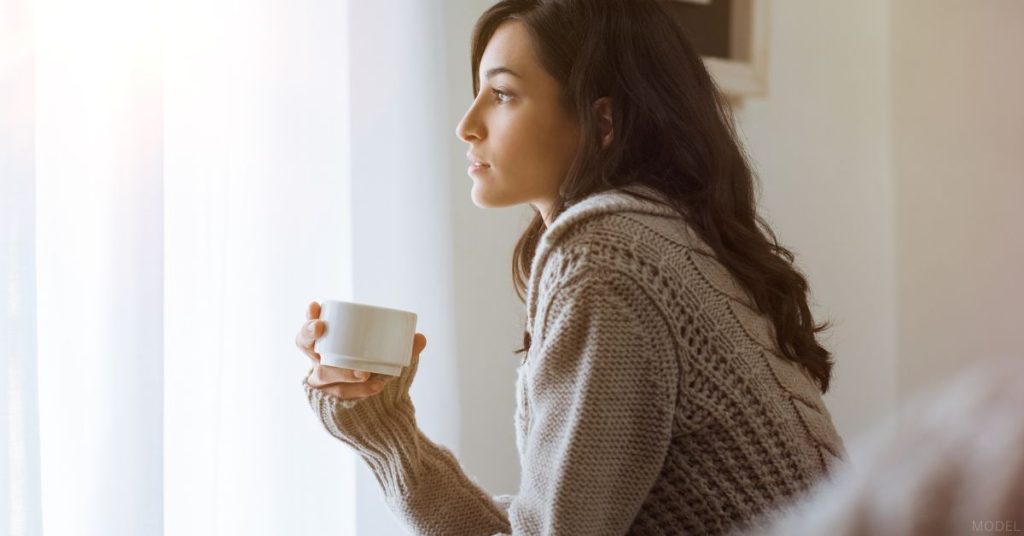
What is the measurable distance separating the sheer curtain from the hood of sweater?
0.38 m

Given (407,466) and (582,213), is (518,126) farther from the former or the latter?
(407,466)

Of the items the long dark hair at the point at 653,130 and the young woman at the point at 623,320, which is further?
the long dark hair at the point at 653,130

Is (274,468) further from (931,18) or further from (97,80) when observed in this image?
(931,18)

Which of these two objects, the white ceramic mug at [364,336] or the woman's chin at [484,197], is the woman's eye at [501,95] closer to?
the woman's chin at [484,197]

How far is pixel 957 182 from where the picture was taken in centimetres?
204

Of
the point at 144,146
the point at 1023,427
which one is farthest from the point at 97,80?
the point at 1023,427

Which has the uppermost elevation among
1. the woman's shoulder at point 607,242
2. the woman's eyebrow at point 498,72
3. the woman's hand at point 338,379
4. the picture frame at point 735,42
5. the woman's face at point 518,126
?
the picture frame at point 735,42

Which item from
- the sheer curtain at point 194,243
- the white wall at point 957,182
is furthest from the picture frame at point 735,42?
the sheer curtain at point 194,243

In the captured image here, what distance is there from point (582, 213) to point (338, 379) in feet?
0.92

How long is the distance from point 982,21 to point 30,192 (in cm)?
171

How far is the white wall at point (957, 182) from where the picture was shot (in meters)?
1.99

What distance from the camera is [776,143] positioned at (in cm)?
198

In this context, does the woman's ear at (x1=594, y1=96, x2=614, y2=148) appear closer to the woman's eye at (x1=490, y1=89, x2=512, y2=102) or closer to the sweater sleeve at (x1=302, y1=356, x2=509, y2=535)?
the woman's eye at (x1=490, y1=89, x2=512, y2=102)

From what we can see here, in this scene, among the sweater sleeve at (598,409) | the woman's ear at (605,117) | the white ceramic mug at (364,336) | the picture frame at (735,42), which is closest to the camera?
the sweater sleeve at (598,409)
